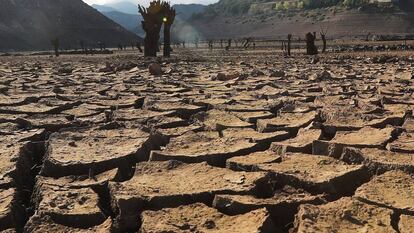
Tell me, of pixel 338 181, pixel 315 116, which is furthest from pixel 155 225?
pixel 315 116

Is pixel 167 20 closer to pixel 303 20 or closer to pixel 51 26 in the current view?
pixel 51 26

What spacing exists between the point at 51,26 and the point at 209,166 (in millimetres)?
64167

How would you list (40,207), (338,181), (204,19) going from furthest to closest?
(204,19)
(338,181)
(40,207)

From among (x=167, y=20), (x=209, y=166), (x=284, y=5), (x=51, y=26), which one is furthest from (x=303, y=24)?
(x=209, y=166)

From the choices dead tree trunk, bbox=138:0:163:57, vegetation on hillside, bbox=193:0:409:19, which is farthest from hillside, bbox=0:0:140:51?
dead tree trunk, bbox=138:0:163:57

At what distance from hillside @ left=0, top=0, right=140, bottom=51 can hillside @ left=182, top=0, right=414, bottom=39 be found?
50.0 ft

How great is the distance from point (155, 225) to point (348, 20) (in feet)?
203

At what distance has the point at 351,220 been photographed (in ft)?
5.73

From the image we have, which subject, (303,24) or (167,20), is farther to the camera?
(303,24)

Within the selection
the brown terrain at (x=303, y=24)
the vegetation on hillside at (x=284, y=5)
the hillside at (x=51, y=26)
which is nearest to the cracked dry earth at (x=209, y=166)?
the brown terrain at (x=303, y=24)

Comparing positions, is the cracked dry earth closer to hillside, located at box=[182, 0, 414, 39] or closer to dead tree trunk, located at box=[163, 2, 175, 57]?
dead tree trunk, located at box=[163, 2, 175, 57]

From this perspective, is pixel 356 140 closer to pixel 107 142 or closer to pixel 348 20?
pixel 107 142

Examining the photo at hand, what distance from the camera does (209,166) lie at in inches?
95.0

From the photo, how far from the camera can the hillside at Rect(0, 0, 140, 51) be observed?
181 feet
